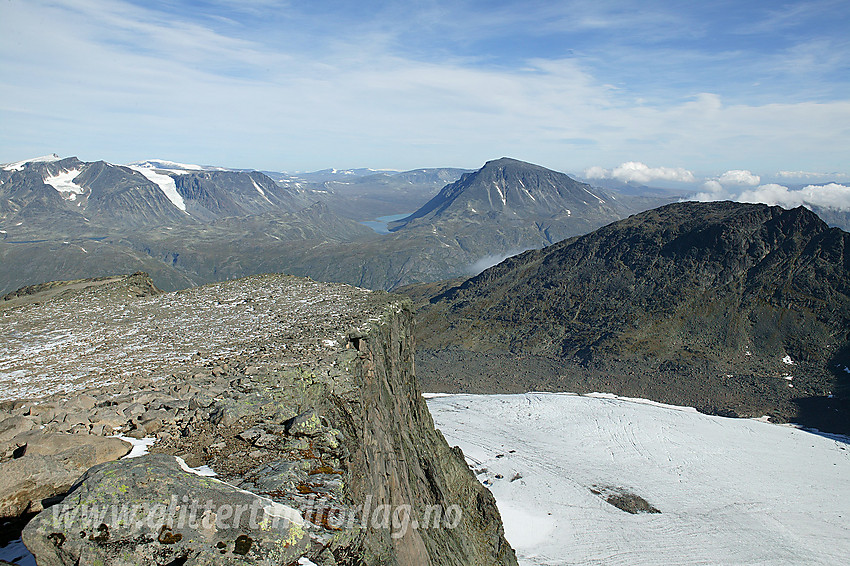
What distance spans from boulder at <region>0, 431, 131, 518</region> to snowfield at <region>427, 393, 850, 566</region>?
40.6 m

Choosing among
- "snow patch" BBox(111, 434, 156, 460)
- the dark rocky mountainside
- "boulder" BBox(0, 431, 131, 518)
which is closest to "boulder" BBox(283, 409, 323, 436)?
"snow patch" BBox(111, 434, 156, 460)

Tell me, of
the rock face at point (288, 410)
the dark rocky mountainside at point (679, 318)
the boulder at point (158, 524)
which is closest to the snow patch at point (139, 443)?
the rock face at point (288, 410)

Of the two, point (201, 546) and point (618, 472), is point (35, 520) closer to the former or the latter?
point (201, 546)

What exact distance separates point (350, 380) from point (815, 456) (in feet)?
239

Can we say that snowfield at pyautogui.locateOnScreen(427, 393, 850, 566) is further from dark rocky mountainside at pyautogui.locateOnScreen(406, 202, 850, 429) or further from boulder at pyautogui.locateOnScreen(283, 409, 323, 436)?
boulder at pyautogui.locateOnScreen(283, 409, 323, 436)

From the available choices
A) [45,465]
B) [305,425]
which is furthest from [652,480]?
[45,465]

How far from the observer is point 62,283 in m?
42.6

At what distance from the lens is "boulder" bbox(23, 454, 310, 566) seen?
6.69 m

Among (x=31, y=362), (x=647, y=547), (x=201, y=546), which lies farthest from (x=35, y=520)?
(x=647, y=547)

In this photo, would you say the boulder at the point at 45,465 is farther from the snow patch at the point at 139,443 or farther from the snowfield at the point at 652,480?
the snowfield at the point at 652,480

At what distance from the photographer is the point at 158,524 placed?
7.18 meters

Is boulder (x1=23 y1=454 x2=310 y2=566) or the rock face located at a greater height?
boulder (x1=23 y1=454 x2=310 y2=566)

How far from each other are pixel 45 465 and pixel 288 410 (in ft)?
20.6

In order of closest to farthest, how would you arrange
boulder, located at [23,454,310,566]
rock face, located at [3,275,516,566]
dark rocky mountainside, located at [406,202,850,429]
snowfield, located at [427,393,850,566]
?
boulder, located at [23,454,310,566] < rock face, located at [3,275,516,566] < snowfield, located at [427,393,850,566] < dark rocky mountainside, located at [406,202,850,429]
